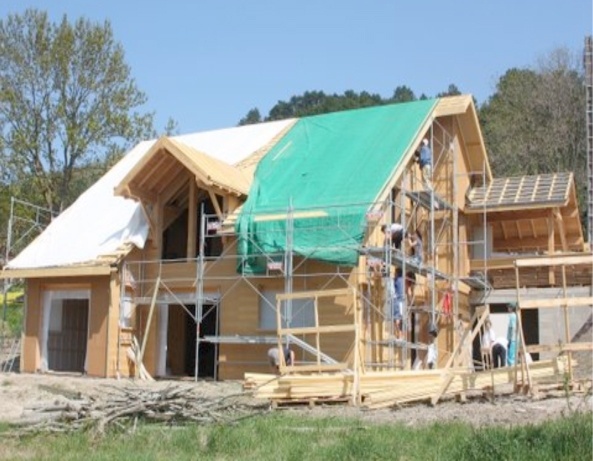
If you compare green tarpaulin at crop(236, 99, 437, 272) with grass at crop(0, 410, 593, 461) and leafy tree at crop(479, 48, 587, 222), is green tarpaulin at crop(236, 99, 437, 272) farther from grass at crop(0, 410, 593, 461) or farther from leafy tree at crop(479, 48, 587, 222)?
leafy tree at crop(479, 48, 587, 222)

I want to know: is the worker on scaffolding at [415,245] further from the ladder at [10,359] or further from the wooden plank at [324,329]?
the ladder at [10,359]

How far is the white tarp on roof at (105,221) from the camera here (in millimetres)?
23188

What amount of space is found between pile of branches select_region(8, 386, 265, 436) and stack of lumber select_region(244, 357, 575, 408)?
2114mm

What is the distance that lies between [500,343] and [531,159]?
27.2 m

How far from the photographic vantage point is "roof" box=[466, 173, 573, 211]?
2595cm

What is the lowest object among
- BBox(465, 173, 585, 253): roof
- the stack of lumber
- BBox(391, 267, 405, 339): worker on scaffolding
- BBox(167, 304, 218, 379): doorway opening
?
the stack of lumber

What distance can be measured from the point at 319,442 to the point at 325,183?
10815mm

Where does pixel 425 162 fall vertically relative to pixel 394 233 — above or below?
above

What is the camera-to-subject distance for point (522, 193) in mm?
26812

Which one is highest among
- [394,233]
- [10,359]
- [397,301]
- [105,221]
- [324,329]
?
[105,221]

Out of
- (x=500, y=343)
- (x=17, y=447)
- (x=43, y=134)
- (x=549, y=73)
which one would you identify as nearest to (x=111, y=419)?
(x=17, y=447)

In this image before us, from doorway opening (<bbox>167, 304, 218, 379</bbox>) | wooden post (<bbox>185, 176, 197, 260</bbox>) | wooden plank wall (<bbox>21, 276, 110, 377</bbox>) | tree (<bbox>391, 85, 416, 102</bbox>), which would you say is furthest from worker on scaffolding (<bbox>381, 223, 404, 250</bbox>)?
tree (<bbox>391, 85, 416, 102</bbox>)

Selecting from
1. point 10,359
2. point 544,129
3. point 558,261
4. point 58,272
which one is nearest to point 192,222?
point 58,272

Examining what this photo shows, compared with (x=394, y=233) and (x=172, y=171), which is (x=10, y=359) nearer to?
(x=172, y=171)
